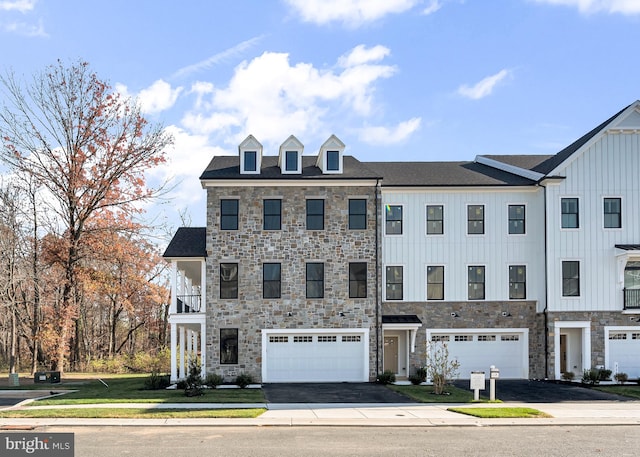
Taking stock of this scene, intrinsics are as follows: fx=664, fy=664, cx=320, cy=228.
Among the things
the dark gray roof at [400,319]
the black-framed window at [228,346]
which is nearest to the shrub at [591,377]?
the dark gray roof at [400,319]

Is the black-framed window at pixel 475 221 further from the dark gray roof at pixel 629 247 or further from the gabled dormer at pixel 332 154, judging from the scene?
the gabled dormer at pixel 332 154

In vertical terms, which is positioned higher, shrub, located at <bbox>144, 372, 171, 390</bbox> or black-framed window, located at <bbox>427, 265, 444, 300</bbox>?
black-framed window, located at <bbox>427, 265, 444, 300</bbox>

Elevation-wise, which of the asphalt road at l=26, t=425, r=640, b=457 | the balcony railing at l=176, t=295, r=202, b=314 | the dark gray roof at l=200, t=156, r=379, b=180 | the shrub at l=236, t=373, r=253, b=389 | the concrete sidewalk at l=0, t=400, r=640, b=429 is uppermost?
the dark gray roof at l=200, t=156, r=379, b=180

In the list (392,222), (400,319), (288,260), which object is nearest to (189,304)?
(288,260)

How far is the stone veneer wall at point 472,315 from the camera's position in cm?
3075

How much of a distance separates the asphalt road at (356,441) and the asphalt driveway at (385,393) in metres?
6.21

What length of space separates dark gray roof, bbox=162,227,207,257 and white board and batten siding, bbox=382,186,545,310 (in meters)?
8.43

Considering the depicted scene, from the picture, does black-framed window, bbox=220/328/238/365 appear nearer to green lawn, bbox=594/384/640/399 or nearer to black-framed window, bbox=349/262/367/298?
black-framed window, bbox=349/262/367/298

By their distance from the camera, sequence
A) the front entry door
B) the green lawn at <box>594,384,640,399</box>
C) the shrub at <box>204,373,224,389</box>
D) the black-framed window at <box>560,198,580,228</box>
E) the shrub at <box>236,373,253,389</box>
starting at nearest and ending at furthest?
the green lawn at <box>594,384,640,399</box> < the shrub at <box>204,373,224,389</box> < the shrub at <box>236,373,253,389</box> < the black-framed window at <box>560,198,580,228</box> < the front entry door

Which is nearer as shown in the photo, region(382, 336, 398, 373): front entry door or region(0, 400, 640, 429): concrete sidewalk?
region(0, 400, 640, 429): concrete sidewalk

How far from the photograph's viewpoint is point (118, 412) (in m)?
18.5

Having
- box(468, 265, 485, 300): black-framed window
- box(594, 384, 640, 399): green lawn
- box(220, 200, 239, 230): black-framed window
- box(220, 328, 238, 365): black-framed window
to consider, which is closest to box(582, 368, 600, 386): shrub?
box(594, 384, 640, 399): green lawn

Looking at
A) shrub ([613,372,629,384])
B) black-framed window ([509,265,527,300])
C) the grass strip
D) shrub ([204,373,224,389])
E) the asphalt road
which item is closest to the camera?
the asphalt road

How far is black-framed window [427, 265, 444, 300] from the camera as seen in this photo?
102ft
